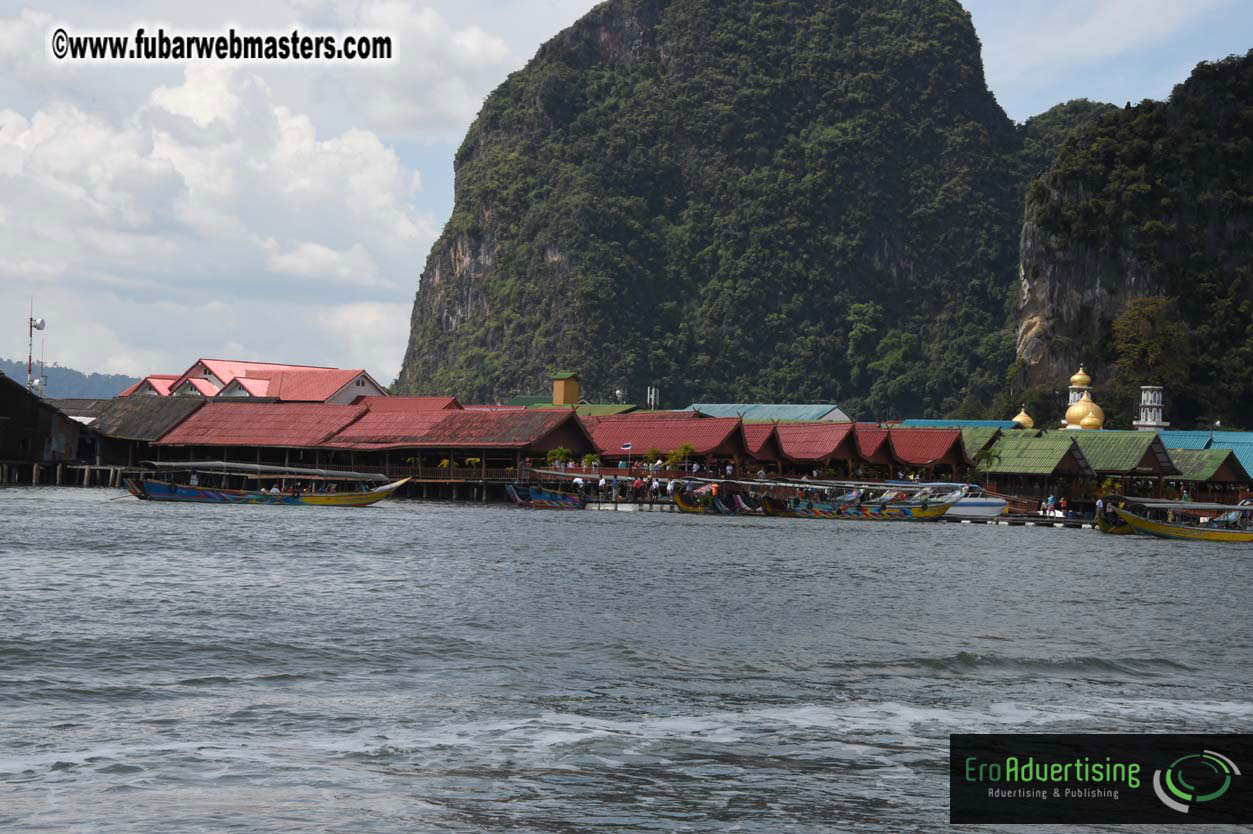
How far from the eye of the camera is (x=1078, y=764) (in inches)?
575

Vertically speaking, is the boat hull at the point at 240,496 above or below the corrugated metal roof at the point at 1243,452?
below

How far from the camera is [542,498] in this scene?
71375 millimetres

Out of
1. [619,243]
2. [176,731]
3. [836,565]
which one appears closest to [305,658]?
[176,731]

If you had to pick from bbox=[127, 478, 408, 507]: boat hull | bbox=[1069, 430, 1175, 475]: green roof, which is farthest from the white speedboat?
bbox=[127, 478, 408, 507]: boat hull

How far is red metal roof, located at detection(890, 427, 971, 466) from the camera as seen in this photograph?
78.1m

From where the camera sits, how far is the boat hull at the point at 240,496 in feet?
217

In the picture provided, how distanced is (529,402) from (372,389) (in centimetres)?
3341

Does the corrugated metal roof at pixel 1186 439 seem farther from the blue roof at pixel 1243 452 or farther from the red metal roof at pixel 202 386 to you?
the red metal roof at pixel 202 386

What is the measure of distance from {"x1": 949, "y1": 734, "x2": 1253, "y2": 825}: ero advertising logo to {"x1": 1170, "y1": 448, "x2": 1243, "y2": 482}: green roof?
217 ft

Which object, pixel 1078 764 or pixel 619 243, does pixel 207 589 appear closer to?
pixel 1078 764

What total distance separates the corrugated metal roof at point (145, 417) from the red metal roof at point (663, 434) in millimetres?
22928

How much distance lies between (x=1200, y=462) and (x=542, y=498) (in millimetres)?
35339

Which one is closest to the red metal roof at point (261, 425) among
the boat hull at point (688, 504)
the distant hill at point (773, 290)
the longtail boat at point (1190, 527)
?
the boat hull at point (688, 504)

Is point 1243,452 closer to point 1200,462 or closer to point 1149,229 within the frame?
point 1200,462
